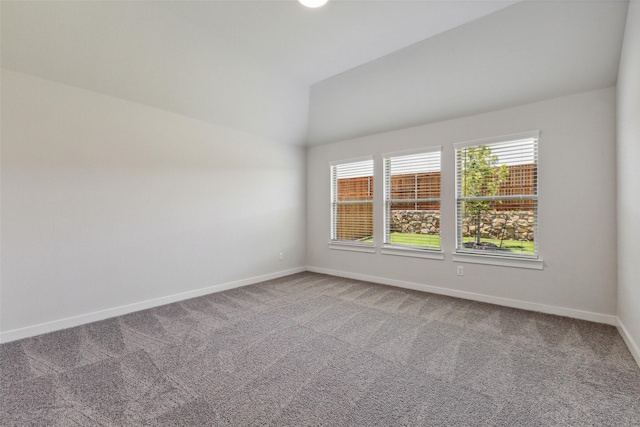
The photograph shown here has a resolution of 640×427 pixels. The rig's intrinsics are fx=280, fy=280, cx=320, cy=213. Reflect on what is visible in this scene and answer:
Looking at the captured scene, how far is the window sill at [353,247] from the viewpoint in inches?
190

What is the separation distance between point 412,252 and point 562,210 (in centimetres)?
187

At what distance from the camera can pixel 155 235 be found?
3570 millimetres

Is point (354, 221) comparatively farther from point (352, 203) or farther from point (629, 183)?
point (629, 183)

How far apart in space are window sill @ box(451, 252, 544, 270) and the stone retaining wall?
10.5 inches

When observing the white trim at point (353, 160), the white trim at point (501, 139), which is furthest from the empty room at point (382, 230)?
the white trim at point (353, 160)

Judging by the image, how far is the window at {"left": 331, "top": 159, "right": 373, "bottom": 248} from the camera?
4945mm

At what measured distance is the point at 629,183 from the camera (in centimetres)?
242

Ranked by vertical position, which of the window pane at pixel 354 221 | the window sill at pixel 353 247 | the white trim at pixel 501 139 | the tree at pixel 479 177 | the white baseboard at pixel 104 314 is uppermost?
the white trim at pixel 501 139

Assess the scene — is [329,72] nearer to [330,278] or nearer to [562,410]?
[330,278]

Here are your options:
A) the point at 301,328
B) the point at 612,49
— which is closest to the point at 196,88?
the point at 301,328

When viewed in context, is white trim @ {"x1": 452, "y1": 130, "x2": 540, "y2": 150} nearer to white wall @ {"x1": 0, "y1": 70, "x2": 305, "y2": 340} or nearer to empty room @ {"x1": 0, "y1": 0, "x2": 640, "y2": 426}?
empty room @ {"x1": 0, "y1": 0, "x2": 640, "y2": 426}

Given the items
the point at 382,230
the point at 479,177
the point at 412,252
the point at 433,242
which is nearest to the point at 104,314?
the point at 382,230

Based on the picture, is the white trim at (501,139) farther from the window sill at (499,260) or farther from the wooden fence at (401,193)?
the window sill at (499,260)

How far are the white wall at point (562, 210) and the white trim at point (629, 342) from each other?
235mm
